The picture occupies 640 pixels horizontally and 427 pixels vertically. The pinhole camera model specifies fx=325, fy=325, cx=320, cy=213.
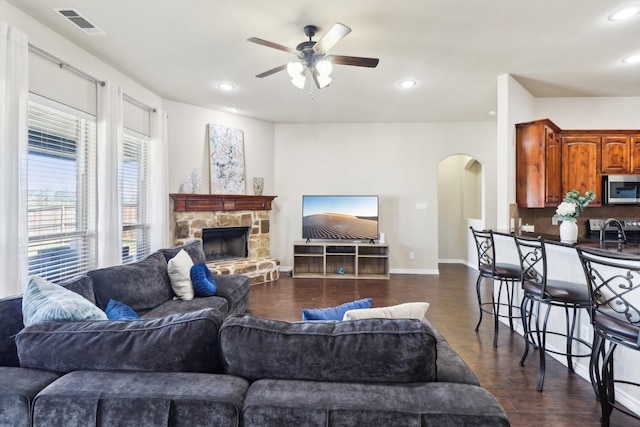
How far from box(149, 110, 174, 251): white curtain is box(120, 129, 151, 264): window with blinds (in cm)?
9

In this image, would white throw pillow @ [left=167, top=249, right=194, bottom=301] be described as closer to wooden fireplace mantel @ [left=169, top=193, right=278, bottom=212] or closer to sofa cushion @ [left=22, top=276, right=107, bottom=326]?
sofa cushion @ [left=22, top=276, right=107, bottom=326]

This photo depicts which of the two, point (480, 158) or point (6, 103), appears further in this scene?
point (480, 158)

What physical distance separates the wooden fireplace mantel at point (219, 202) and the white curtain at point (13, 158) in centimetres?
239

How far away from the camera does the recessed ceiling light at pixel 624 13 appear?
2562mm

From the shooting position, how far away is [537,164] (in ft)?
12.5

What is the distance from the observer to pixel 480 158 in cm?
623

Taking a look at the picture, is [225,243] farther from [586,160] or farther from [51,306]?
[586,160]

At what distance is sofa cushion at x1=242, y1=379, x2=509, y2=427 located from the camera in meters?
0.99

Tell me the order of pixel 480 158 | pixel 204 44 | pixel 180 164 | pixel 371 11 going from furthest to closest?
1. pixel 480 158
2. pixel 180 164
3. pixel 204 44
4. pixel 371 11

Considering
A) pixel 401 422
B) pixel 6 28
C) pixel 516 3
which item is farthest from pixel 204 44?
pixel 401 422

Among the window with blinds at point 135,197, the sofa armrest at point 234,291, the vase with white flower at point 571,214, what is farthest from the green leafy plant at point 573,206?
the window with blinds at point 135,197

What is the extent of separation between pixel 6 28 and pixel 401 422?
11.7ft

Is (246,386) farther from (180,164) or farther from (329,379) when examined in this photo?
(180,164)

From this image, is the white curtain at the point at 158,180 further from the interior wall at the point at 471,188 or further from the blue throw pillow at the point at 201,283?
the interior wall at the point at 471,188
